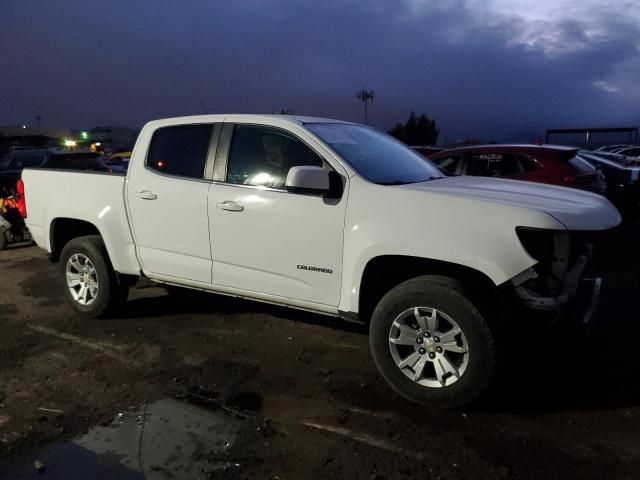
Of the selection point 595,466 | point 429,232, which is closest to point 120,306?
point 429,232

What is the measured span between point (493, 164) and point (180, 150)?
476 cm

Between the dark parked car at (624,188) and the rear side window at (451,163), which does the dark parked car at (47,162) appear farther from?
the dark parked car at (624,188)

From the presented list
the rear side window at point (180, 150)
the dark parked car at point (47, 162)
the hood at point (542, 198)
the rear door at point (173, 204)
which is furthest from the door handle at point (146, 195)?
the dark parked car at point (47, 162)

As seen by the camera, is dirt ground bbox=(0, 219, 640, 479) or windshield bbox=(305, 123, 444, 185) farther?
windshield bbox=(305, 123, 444, 185)

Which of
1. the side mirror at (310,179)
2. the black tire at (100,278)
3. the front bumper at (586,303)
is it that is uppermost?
the side mirror at (310,179)

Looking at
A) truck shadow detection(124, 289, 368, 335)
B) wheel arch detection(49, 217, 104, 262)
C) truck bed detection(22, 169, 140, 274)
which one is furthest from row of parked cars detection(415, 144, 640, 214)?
wheel arch detection(49, 217, 104, 262)

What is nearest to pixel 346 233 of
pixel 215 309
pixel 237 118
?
pixel 237 118

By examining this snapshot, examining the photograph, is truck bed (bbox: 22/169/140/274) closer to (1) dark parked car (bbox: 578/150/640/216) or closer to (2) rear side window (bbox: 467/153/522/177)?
(2) rear side window (bbox: 467/153/522/177)

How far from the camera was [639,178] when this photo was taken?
1012 centimetres

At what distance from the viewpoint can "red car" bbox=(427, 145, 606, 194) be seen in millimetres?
7180

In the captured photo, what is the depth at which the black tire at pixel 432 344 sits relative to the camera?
329 centimetres

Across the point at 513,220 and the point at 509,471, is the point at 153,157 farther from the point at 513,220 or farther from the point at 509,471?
the point at 509,471

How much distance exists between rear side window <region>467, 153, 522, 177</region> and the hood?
3.42m

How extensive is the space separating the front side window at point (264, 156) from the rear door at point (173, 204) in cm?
29
